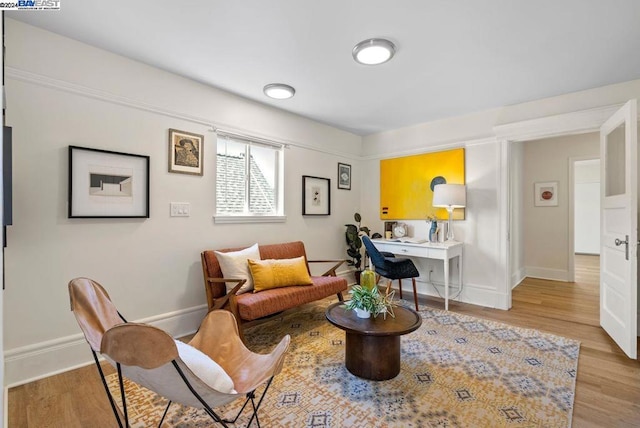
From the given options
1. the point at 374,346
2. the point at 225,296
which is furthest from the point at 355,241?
the point at 374,346

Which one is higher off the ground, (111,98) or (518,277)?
(111,98)

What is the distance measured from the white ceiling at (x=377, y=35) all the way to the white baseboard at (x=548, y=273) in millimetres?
3256

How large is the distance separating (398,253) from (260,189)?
199 centimetres

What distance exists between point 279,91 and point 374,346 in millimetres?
2544

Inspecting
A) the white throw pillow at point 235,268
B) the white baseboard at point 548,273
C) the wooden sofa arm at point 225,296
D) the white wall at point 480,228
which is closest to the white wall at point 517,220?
the white baseboard at point 548,273

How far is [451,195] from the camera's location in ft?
12.3

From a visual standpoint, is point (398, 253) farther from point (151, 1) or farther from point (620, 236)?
point (151, 1)

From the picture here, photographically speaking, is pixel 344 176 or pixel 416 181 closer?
pixel 416 181

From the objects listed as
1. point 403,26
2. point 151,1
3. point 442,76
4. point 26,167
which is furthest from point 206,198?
point 442,76

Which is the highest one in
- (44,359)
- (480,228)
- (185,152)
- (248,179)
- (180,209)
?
(185,152)

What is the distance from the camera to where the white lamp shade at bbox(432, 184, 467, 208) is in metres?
3.73

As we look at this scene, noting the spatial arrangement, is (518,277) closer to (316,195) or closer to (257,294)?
(316,195)

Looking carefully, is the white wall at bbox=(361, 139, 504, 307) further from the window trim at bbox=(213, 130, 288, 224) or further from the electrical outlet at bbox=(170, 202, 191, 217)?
the electrical outlet at bbox=(170, 202, 191, 217)

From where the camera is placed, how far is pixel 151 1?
6.32ft
